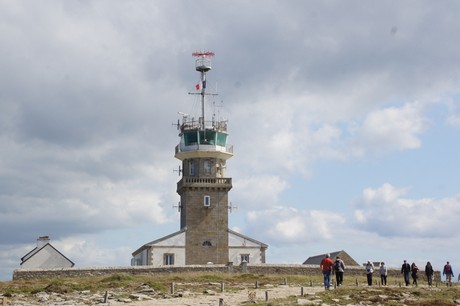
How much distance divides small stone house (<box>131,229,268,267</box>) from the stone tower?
467 mm

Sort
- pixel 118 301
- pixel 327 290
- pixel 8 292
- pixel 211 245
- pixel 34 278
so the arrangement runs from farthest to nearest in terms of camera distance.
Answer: pixel 211 245
pixel 34 278
pixel 8 292
pixel 327 290
pixel 118 301

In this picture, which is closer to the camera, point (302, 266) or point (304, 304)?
point (304, 304)

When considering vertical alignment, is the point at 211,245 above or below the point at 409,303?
above

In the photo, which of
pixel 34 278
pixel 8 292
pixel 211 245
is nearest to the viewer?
pixel 8 292

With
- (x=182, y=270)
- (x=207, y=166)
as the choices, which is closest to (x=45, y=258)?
(x=182, y=270)

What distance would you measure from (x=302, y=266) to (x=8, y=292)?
78.9 ft

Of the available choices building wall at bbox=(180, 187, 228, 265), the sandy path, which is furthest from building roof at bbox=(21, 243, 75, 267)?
the sandy path

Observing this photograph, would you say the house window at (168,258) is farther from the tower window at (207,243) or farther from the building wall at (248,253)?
the building wall at (248,253)

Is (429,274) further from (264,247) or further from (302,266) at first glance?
(264,247)

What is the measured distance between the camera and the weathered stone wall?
4914 cm

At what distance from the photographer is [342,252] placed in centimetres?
6247

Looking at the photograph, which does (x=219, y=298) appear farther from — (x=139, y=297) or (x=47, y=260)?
(x=47, y=260)

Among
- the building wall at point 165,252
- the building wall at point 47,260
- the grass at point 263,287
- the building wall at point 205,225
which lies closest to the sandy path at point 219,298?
the grass at point 263,287

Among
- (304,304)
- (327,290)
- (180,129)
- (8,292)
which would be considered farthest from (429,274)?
(180,129)
